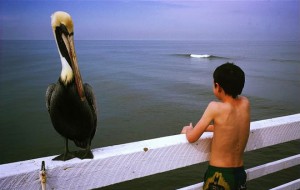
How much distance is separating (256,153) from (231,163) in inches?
218

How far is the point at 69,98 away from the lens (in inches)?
89.2

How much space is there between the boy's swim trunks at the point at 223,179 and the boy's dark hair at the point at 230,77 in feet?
1.54

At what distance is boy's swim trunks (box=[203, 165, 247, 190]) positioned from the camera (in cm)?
195

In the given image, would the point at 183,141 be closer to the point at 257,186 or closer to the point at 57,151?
the point at 257,186

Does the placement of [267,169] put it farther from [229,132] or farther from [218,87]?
[218,87]

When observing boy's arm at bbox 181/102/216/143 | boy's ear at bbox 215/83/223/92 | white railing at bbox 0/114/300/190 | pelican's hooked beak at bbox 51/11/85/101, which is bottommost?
white railing at bbox 0/114/300/190

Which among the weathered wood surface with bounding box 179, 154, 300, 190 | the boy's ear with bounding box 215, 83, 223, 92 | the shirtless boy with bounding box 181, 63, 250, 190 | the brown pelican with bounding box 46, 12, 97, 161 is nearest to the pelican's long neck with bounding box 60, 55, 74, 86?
the brown pelican with bounding box 46, 12, 97, 161

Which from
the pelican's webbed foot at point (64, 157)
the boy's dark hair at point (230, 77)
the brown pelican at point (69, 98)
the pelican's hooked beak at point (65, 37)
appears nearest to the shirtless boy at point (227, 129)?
the boy's dark hair at point (230, 77)

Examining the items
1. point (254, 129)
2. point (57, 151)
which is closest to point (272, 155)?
point (57, 151)

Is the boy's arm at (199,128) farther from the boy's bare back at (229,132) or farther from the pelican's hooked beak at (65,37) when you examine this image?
the pelican's hooked beak at (65,37)

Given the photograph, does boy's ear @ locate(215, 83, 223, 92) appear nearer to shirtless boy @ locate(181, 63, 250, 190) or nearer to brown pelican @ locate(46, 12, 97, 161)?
shirtless boy @ locate(181, 63, 250, 190)

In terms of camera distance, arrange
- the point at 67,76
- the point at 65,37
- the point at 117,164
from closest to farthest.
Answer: the point at 117,164 → the point at 67,76 → the point at 65,37

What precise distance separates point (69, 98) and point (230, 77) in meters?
1.08

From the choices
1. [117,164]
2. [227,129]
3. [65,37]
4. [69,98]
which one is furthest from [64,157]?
[65,37]
